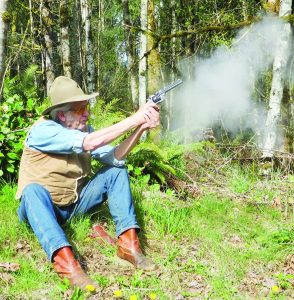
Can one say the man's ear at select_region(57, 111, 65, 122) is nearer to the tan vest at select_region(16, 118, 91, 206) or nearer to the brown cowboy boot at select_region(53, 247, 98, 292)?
the tan vest at select_region(16, 118, 91, 206)

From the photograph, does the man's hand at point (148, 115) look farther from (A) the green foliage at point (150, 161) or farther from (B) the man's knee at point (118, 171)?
(A) the green foliage at point (150, 161)

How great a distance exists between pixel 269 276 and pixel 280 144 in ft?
19.8

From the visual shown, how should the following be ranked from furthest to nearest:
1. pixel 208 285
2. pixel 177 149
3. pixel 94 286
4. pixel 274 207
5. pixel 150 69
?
pixel 150 69 → pixel 177 149 → pixel 274 207 → pixel 208 285 → pixel 94 286

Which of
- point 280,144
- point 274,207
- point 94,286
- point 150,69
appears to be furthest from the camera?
point 150,69

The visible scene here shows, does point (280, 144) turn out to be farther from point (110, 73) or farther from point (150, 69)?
point (110, 73)

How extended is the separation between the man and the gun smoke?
10710 millimetres

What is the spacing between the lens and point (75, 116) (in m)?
3.65

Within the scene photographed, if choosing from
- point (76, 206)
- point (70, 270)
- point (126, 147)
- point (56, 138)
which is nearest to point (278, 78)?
point (126, 147)

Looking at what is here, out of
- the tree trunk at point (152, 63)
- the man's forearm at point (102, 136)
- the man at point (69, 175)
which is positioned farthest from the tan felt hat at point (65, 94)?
the tree trunk at point (152, 63)

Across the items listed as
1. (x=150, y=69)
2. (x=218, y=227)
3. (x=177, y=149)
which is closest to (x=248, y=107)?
(x=150, y=69)

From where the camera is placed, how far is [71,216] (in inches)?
151

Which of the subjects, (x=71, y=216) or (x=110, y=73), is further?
(x=110, y=73)

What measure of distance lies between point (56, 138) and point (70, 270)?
3.41ft

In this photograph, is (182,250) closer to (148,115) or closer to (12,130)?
(148,115)
